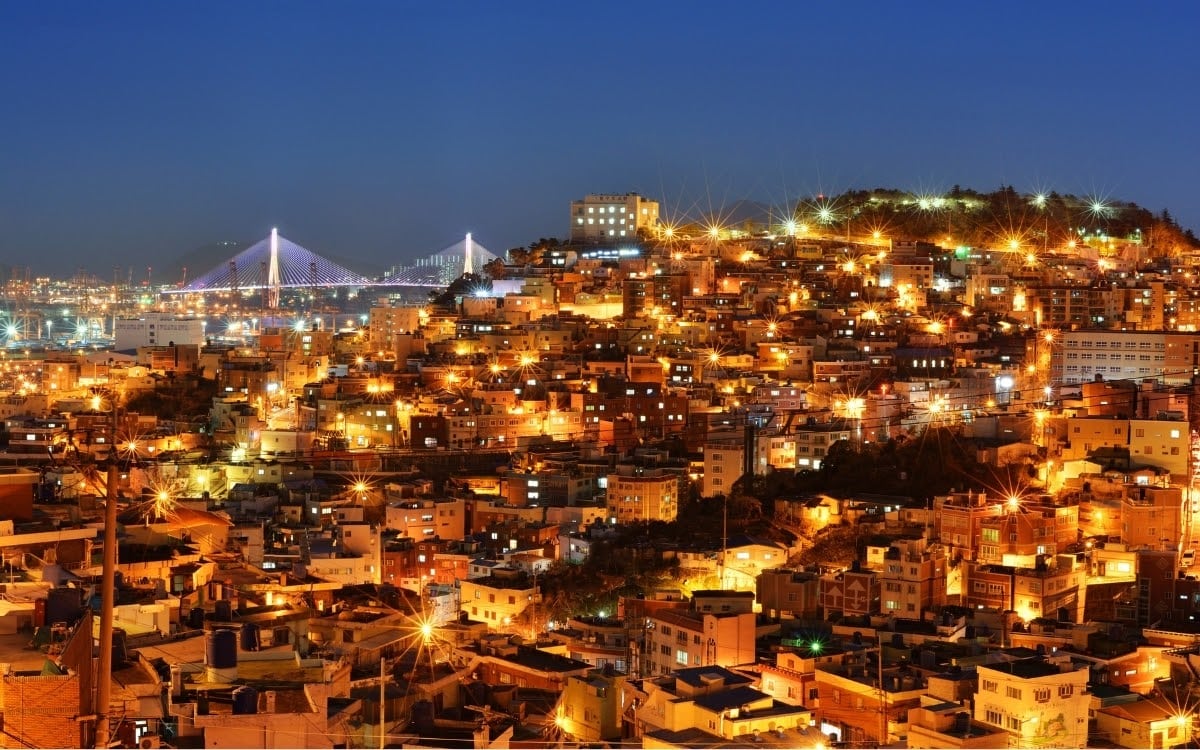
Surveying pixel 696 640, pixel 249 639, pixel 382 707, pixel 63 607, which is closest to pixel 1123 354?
pixel 696 640

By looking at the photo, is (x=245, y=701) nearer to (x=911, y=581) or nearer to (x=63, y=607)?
(x=63, y=607)

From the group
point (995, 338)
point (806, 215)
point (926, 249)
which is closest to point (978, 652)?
point (995, 338)

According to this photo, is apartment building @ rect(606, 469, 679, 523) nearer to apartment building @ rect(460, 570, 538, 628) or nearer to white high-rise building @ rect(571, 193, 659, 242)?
apartment building @ rect(460, 570, 538, 628)

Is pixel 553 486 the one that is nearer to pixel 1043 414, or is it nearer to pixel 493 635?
pixel 1043 414

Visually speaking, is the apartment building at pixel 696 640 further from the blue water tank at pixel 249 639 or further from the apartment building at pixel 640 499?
the apartment building at pixel 640 499

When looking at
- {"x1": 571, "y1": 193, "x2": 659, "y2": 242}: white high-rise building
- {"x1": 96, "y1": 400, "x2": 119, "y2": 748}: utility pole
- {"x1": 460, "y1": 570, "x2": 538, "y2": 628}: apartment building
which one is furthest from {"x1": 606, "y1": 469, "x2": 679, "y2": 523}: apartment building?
{"x1": 571, "y1": 193, "x2": 659, "y2": 242}: white high-rise building

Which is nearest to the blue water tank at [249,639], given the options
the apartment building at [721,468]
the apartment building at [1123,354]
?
the apartment building at [721,468]
